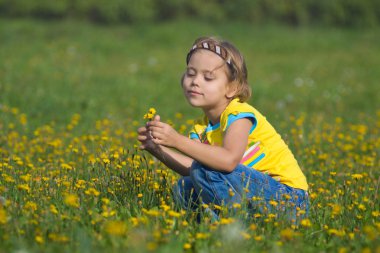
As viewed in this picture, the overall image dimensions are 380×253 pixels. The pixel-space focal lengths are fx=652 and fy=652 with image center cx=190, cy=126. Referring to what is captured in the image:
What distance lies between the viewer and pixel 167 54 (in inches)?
496

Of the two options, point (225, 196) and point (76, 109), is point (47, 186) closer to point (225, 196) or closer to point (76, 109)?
point (225, 196)

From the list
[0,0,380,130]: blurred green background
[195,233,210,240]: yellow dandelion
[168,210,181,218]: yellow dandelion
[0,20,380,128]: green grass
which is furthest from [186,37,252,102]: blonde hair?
[0,20,380,128]: green grass

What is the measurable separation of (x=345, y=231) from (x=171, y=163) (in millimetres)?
944

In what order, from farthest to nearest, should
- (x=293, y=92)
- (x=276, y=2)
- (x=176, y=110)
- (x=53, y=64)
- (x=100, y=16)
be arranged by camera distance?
(x=276, y=2), (x=100, y=16), (x=53, y=64), (x=293, y=92), (x=176, y=110)

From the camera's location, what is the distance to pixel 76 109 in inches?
284

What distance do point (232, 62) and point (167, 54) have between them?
9.40 m

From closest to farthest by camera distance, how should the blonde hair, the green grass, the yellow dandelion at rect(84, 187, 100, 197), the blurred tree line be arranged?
the yellow dandelion at rect(84, 187, 100, 197) → the blonde hair → the green grass → the blurred tree line

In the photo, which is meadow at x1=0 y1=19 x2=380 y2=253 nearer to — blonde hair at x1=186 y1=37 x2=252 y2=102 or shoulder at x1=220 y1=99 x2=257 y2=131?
shoulder at x1=220 y1=99 x2=257 y2=131

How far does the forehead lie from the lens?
10.6 feet

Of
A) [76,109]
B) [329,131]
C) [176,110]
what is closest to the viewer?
[329,131]

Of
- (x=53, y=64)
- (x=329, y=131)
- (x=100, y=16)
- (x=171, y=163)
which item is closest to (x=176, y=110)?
(x=329, y=131)

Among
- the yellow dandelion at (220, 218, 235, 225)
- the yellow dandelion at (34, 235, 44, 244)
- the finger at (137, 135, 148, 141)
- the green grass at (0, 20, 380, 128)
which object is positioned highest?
the green grass at (0, 20, 380, 128)

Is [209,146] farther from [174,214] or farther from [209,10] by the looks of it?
[209,10]

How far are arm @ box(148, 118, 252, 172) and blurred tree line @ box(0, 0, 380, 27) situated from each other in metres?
12.6
